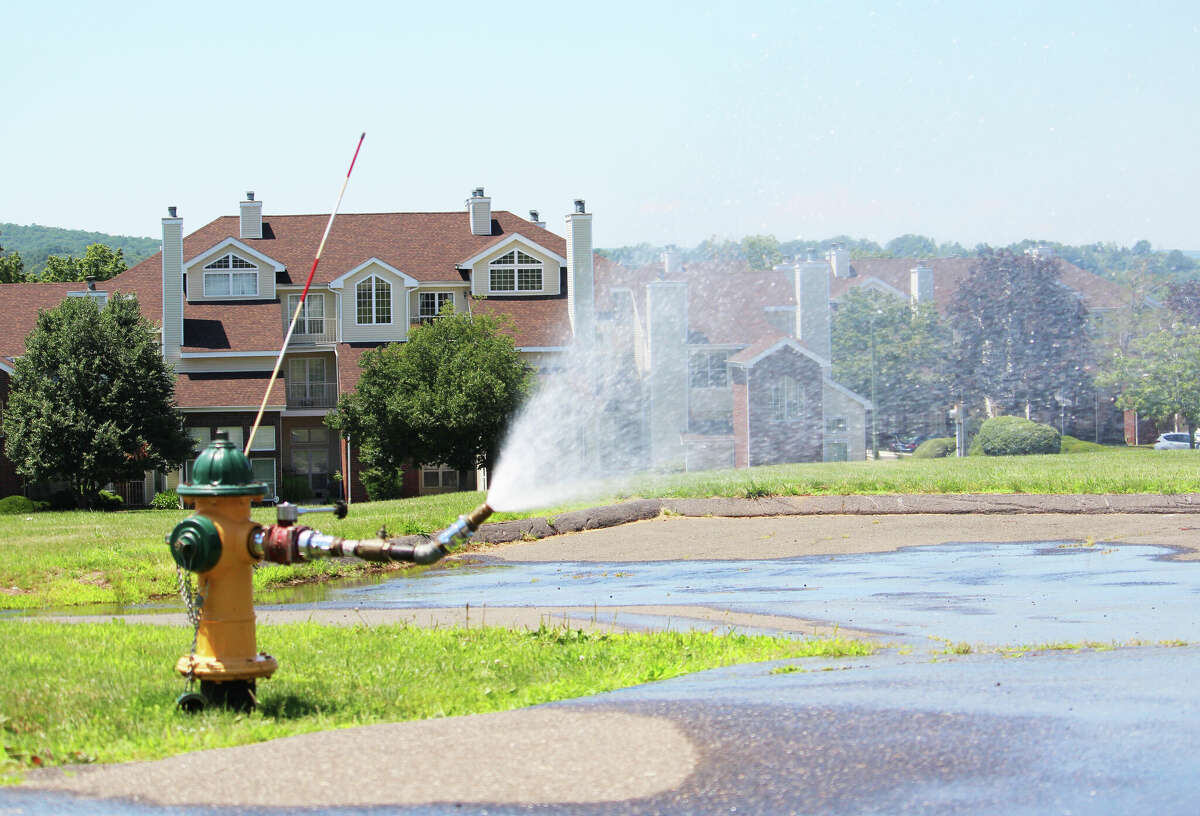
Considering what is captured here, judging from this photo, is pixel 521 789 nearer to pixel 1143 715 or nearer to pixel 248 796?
pixel 248 796

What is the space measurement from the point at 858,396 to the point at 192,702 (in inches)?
1274

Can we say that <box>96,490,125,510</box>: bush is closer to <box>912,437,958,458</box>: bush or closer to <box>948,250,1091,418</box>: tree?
<box>912,437,958,458</box>: bush

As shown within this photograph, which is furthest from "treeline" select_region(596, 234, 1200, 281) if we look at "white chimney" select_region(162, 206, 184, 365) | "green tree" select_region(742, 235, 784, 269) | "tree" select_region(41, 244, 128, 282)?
"tree" select_region(41, 244, 128, 282)

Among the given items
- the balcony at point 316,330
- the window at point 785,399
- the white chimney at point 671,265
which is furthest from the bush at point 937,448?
the balcony at point 316,330

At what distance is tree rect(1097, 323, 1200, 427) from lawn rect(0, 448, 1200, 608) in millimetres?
4097

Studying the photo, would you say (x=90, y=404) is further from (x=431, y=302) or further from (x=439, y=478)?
(x=431, y=302)

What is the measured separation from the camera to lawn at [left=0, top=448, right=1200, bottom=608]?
1836 cm

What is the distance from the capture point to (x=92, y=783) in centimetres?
603

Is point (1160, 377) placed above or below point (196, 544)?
above

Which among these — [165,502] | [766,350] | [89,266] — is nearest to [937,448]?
[766,350]

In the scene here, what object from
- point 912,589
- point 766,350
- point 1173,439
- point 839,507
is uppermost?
point 766,350

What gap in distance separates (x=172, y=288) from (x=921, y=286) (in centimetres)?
2704

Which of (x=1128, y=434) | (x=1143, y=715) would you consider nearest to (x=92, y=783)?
(x=1143, y=715)

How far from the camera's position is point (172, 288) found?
4772cm
